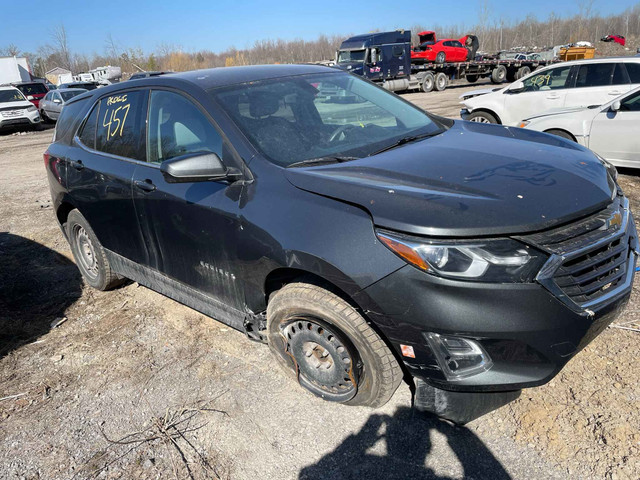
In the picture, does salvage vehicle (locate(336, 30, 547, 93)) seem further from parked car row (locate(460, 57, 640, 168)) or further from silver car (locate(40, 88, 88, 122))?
parked car row (locate(460, 57, 640, 168))

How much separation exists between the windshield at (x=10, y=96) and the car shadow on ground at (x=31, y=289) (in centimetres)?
1774

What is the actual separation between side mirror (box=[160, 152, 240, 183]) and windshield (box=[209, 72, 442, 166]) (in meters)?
0.24

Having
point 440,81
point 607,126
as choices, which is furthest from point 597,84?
point 440,81

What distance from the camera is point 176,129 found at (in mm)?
3199

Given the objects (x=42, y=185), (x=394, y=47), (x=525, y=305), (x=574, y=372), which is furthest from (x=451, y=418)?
(x=394, y=47)

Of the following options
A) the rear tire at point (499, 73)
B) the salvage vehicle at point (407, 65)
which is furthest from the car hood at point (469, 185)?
the rear tire at point (499, 73)

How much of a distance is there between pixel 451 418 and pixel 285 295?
1058 millimetres

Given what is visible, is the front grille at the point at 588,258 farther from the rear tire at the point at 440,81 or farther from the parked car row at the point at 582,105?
the rear tire at the point at 440,81

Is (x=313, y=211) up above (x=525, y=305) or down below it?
above

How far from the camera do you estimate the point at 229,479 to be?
2.37 m

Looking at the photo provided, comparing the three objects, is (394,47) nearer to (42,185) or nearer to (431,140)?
(42,185)

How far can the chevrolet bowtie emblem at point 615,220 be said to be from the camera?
2324 mm

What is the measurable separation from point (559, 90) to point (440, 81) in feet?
66.7

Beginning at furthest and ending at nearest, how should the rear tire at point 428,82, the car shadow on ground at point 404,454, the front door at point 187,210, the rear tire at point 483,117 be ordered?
1. the rear tire at point 428,82
2. the rear tire at point 483,117
3. the front door at point 187,210
4. the car shadow on ground at point 404,454
